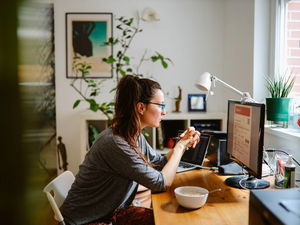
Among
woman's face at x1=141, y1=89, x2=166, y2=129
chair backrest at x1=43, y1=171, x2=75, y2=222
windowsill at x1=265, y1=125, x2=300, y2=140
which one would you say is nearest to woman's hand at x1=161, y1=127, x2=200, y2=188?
woman's face at x1=141, y1=89, x2=166, y2=129

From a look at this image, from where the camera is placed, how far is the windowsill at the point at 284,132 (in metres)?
1.91

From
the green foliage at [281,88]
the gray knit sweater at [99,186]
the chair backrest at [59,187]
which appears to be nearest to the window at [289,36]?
the green foliage at [281,88]

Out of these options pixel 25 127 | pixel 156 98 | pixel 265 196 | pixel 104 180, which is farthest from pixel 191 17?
pixel 25 127

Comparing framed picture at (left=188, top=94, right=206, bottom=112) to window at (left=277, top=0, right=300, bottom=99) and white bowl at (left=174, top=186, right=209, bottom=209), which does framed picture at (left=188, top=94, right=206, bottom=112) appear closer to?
window at (left=277, top=0, right=300, bottom=99)

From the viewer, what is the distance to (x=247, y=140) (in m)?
1.46

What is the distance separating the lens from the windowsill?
191cm

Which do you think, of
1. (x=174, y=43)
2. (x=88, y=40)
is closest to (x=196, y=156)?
(x=174, y=43)

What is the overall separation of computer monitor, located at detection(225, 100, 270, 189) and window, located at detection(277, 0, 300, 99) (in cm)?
101

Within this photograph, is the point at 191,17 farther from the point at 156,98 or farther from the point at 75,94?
the point at 156,98

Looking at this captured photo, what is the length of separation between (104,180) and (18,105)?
1.17m

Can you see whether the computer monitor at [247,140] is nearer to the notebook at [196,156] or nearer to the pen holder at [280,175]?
the pen holder at [280,175]

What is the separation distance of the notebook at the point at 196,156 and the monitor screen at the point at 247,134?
0.52 ft

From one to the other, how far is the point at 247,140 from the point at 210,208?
0.39 metres

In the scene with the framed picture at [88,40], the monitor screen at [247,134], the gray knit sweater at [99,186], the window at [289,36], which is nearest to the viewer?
the monitor screen at [247,134]
